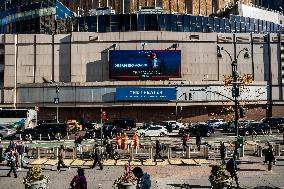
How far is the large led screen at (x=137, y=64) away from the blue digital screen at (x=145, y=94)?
2.69 m

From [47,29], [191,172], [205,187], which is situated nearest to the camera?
[205,187]

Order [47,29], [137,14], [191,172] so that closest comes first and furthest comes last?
[191,172] → [137,14] → [47,29]

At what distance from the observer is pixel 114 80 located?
75.2 metres

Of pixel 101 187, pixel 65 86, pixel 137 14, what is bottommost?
pixel 101 187

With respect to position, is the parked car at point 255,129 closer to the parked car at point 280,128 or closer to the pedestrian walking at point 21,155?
the parked car at point 280,128

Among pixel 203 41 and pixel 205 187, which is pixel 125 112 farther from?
pixel 205 187

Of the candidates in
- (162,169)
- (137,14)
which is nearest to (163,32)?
(137,14)

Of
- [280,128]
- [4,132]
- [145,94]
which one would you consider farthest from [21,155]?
[145,94]

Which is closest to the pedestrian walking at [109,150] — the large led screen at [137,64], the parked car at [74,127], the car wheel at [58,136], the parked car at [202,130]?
the car wheel at [58,136]

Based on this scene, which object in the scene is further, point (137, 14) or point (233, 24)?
point (233, 24)

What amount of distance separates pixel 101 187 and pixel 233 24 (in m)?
72.1

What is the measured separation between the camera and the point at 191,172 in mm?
26688

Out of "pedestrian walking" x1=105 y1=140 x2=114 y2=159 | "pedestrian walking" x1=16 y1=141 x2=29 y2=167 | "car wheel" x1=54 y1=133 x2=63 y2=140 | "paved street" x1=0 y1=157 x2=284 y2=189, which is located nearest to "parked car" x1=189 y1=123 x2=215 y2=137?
"car wheel" x1=54 y1=133 x2=63 y2=140

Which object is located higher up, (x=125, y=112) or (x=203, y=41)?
(x=203, y=41)
